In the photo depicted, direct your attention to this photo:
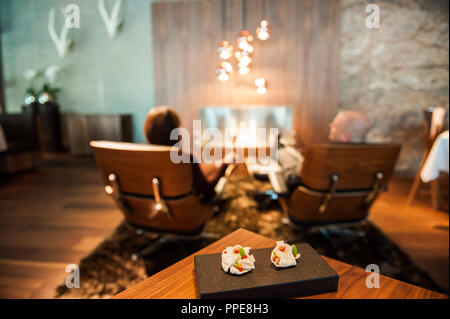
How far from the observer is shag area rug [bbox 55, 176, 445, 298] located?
1569 millimetres

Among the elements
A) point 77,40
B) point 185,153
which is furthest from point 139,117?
point 185,153

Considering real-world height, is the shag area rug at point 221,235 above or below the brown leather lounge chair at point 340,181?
below

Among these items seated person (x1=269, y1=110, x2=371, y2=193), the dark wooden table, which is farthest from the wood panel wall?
the dark wooden table

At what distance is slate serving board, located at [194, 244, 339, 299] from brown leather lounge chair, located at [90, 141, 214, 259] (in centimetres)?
75

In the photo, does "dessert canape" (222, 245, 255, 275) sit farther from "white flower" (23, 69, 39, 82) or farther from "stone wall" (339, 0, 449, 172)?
"white flower" (23, 69, 39, 82)

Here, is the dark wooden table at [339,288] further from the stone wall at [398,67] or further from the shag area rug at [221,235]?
the stone wall at [398,67]

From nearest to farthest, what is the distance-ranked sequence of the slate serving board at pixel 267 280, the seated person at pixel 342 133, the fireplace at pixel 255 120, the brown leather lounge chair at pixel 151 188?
the slate serving board at pixel 267 280, the brown leather lounge chair at pixel 151 188, the seated person at pixel 342 133, the fireplace at pixel 255 120

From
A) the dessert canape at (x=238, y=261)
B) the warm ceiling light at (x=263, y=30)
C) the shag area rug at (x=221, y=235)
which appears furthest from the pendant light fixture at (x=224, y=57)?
the shag area rug at (x=221, y=235)

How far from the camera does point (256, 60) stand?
4172 mm

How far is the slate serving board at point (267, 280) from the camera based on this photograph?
63 centimetres

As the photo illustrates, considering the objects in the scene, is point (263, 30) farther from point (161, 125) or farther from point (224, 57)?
point (161, 125)

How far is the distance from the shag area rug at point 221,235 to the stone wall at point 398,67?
7.29 feet

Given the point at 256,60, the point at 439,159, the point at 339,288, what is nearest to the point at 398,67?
the point at 256,60
